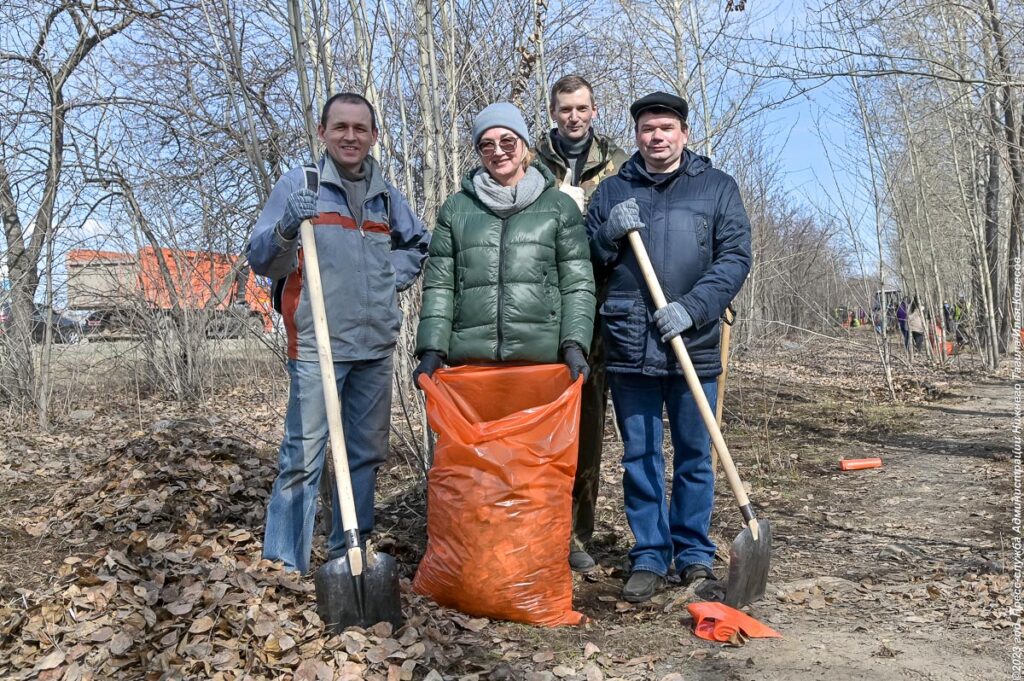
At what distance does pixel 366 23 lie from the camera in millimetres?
3668

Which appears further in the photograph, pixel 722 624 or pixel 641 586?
pixel 641 586

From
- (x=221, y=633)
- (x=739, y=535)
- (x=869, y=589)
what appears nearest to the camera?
(x=221, y=633)

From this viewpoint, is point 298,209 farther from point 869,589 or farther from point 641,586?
point 869,589

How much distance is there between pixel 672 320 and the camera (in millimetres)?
2939

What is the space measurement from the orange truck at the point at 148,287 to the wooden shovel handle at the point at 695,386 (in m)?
5.24

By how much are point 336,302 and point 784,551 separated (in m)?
2.35

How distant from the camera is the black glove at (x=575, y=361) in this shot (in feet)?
9.92

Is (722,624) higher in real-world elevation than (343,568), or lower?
lower

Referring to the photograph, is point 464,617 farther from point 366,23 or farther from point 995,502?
point 995,502

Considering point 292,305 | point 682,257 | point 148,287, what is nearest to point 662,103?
point 682,257

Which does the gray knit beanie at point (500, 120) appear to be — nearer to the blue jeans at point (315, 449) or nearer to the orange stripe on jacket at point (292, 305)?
the orange stripe on jacket at point (292, 305)

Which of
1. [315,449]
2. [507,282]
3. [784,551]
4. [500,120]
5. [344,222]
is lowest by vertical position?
[784,551]

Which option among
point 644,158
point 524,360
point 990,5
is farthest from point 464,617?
point 990,5

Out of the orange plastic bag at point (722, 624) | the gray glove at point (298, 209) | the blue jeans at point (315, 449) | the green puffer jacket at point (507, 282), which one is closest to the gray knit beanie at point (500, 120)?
the green puffer jacket at point (507, 282)
